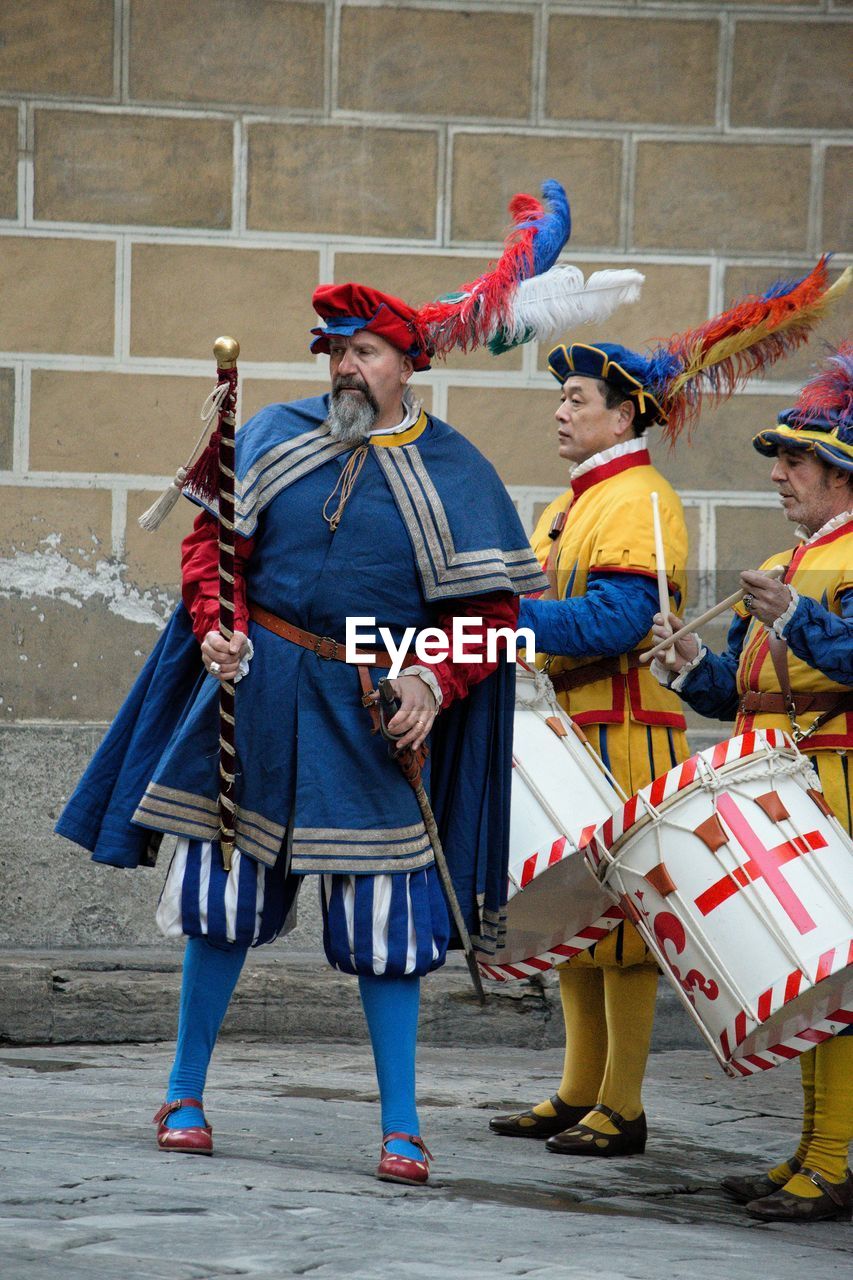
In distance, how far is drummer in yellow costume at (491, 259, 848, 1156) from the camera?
13.9ft

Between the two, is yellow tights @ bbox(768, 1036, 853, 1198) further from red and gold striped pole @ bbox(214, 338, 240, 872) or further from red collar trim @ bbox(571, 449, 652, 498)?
red collar trim @ bbox(571, 449, 652, 498)

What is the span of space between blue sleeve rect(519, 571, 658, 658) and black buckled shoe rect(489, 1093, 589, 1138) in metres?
1.09

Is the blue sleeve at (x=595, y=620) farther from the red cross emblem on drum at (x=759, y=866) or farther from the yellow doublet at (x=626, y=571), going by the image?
the red cross emblem on drum at (x=759, y=866)

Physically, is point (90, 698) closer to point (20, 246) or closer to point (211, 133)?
point (20, 246)

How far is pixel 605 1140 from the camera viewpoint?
409 cm

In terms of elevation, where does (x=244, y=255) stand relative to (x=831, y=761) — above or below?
above

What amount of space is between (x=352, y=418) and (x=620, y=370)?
3.54ft

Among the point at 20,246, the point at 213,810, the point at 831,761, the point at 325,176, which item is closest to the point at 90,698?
the point at 20,246

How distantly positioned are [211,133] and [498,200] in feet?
Result: 3.35

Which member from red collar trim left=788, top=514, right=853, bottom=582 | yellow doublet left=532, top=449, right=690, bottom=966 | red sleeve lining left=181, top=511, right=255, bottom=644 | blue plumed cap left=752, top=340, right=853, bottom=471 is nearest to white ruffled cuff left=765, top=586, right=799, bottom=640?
red collar trim left=788, top=514, right=853, bottom=582

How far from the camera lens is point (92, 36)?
6.13 meters

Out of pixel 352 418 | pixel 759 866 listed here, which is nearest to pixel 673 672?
pixel 759 866

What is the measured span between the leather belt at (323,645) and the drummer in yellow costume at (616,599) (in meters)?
0.70

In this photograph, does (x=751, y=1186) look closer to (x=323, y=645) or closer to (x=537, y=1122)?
(x=537, y=1122)
